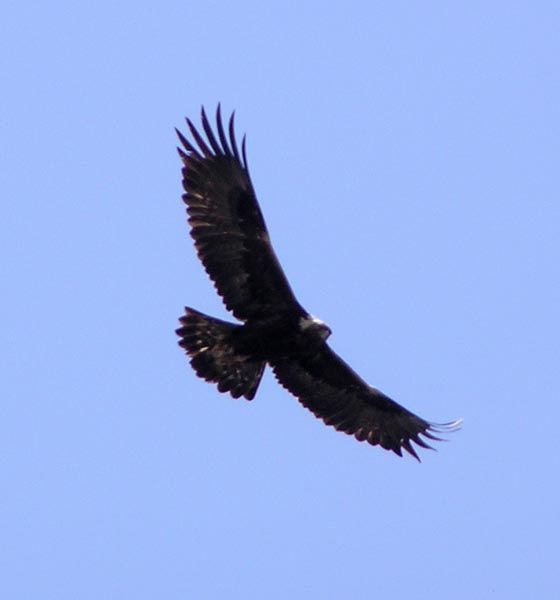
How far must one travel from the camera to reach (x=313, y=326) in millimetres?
18344

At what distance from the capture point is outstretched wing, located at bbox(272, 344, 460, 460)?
1912cm

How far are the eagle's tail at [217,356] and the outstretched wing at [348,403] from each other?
0.52 meters

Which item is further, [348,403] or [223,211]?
[348,403]

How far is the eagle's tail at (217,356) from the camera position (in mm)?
18344

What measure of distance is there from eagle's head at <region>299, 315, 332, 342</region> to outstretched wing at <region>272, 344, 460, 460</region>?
536 mm

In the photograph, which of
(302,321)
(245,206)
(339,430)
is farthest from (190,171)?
(339,430)

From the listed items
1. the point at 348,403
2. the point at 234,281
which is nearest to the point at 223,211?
the point at 234,281

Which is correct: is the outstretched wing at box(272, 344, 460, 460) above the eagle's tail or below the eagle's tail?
above

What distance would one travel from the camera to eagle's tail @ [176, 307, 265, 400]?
18.3m

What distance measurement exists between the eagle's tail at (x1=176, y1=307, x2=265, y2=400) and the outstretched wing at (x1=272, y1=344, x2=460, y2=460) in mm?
517

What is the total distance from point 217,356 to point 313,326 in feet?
3.27

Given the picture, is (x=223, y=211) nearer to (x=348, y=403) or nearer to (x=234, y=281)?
(x=234, y=281)

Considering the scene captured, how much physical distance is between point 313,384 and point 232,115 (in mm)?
Result: 3004

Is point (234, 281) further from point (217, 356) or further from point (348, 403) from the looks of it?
point (348, 403)
